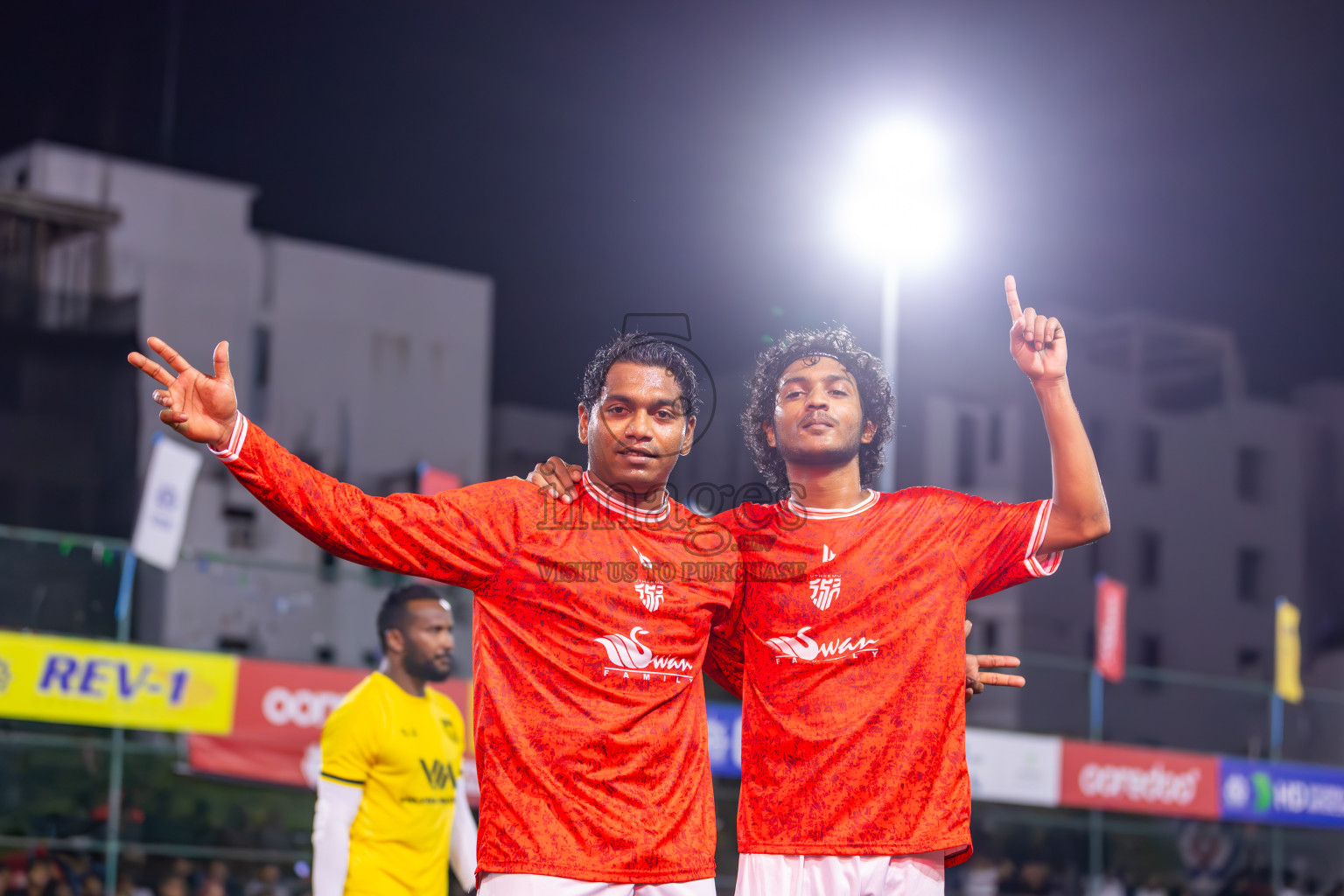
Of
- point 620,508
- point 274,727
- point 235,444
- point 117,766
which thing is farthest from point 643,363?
point 117,766

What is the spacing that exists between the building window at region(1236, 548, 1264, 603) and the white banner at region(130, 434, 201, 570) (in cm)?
2824

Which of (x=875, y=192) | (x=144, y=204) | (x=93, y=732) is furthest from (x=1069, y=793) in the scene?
(x=144, y=204)

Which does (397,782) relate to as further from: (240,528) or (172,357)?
(240,528)

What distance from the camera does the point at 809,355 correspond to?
13.2 feet

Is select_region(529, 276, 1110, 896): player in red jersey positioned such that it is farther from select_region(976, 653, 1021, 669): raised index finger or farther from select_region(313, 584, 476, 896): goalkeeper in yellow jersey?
select_region(313, 584, 476, 896): goalkeeper in yellow jersey

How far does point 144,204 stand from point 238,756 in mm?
19340

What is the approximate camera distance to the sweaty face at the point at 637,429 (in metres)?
3.48

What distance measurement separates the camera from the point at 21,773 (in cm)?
912

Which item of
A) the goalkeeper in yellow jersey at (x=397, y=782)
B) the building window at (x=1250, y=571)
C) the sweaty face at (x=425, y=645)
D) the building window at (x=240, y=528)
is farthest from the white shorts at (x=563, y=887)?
the building window at (x=1250, y=571)

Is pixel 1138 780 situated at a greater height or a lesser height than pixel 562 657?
lesser

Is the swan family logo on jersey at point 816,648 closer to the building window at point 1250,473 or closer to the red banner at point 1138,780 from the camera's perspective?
the red banner at point 1138,780

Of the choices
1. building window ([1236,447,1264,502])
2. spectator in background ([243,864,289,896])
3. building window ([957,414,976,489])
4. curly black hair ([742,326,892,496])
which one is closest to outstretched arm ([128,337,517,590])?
curly black hair ([742,326,892,496])

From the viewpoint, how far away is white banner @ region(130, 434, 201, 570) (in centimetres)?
1077

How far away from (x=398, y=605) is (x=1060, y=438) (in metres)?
3.24
